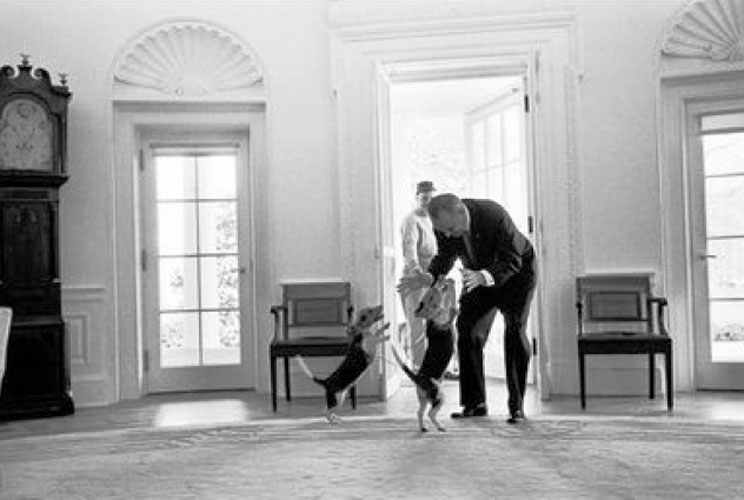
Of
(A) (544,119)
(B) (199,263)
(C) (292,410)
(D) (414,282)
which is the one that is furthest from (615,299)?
(B) (199,263)

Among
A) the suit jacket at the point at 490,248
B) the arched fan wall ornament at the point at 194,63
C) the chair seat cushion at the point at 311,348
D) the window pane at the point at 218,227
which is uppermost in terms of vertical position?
the arched fan wall ornament at the point at 194,63

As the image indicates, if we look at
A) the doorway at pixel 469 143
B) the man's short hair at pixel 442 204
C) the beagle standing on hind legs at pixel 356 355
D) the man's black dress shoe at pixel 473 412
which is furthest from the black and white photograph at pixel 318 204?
the man's short hair at pixel 442 204

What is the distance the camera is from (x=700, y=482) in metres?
3.64

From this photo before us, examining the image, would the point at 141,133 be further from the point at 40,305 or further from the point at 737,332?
the point at 737,332

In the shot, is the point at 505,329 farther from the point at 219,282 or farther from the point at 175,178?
the point at 175,178

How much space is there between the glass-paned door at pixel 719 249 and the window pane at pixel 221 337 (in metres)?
3.65

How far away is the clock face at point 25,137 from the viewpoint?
20.3 feet

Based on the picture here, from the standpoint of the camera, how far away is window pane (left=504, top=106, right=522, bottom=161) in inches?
294

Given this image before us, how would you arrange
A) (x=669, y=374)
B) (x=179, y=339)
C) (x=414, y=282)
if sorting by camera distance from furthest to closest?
(x=179, y=339)
(x=669, y=374)
(x=414, y=282)

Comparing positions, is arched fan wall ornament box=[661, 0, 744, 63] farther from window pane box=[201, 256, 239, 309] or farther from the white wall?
window pane box=[201, 256, 239, 309]

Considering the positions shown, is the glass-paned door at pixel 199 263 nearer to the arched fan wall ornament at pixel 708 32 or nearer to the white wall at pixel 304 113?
the white wall at pixel 304 113

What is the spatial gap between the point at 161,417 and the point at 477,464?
2.68 meters

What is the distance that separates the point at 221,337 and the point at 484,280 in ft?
9.87

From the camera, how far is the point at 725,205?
262 inches
